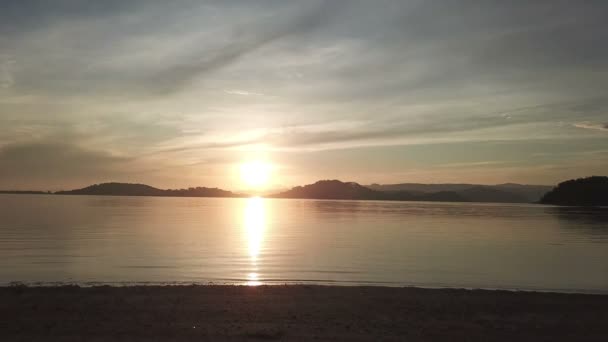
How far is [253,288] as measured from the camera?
16.1 metres

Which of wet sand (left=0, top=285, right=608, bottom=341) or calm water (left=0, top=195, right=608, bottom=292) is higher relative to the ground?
wet sand (left=0, top=285, right=608, bottom=341)

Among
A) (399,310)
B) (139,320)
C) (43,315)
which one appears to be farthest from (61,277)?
(399,310)

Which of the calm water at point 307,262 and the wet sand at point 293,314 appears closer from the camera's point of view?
the wet sand at point 293,314

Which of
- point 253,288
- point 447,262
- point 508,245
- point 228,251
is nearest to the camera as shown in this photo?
point 253,288

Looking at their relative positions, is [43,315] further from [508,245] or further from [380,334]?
[508,245]

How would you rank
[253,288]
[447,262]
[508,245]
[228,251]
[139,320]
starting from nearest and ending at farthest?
[139,320] → [253,288] → [447,262] → [228,251] → [508,245]

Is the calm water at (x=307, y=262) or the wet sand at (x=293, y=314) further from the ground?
the wet sand at (x=293, y=314)

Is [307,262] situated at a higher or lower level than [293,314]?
lower

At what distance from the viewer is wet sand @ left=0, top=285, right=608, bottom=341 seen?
410 inches

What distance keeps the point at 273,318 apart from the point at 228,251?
20490 millimetres

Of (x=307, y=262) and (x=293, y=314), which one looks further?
(x=307, y=262)

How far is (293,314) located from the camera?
1230 centimetres

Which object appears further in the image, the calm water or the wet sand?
the calm water

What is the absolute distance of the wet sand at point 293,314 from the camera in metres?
10.4
